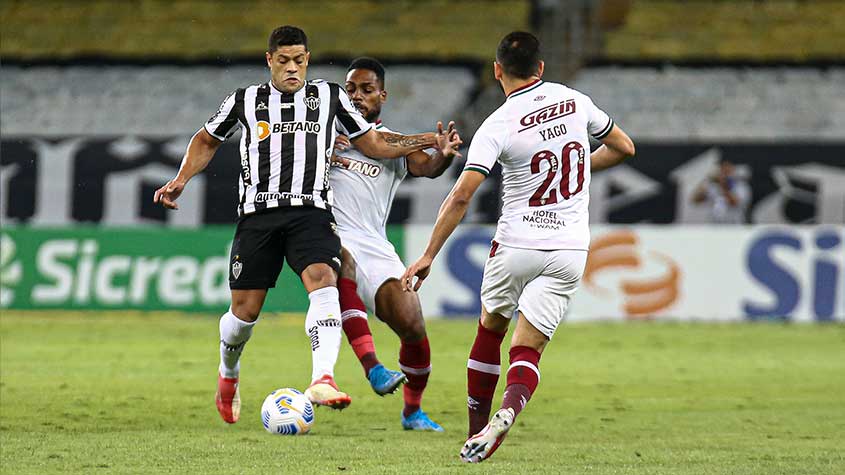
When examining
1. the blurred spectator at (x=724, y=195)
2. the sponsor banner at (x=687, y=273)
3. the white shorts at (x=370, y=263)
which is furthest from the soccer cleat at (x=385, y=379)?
the blurred spectator at (x=724, y=195)

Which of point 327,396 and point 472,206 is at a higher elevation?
point 472,206

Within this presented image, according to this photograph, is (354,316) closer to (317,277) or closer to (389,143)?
(317,277)

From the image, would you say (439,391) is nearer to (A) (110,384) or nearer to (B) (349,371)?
(B) (349,371)

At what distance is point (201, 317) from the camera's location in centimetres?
1681

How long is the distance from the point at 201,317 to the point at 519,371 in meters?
10.8

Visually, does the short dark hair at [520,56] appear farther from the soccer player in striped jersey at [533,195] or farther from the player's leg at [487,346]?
the player's leg at [487,346]

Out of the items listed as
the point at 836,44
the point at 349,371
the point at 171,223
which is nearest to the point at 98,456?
the point at 349,371

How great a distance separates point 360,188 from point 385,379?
4.80 ft

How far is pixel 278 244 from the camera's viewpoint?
727 centimetres

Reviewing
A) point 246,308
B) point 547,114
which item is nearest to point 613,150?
point 547,114

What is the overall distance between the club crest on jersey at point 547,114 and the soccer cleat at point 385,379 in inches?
56.3

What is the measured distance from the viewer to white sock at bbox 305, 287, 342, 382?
6.81 metres

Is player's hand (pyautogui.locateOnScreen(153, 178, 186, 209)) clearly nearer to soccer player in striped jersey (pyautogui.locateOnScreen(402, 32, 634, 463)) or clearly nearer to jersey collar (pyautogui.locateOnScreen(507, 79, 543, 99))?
soccer player in striped jersey (pyautogui.locateOnScreen(402, 32, 634, 463))

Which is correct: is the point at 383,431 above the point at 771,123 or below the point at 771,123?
below
